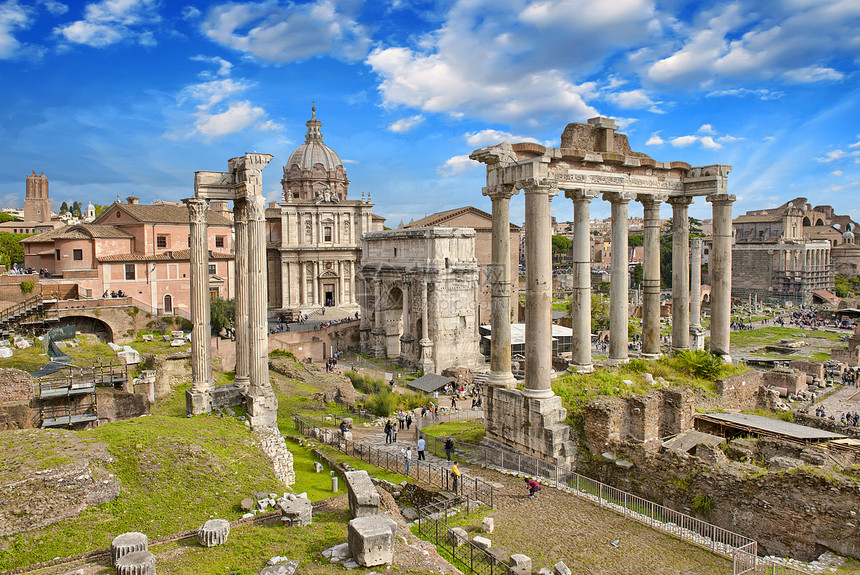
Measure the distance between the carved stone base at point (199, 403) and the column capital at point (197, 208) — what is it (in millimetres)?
4867

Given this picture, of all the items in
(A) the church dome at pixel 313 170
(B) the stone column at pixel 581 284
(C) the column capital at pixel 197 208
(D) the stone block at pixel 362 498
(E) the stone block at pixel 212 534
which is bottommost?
(E) the stone block at pixel 212 534

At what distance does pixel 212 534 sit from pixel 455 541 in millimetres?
4091

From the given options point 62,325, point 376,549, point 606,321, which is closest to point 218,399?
point 376,549

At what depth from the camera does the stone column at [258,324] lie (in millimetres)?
15711

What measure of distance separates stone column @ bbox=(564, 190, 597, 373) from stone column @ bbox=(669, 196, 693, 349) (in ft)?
11.8

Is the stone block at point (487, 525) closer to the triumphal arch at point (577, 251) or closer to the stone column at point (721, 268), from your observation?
the triumphal arch at point (577, 251)

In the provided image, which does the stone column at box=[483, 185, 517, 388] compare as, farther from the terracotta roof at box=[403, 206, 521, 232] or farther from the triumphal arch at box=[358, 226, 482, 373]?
the terracotta roof at box=[403, 206, 521, 232]

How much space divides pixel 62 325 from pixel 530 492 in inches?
1133

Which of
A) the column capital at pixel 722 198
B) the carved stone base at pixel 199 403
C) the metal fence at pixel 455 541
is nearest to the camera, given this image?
the metal fence at pixel 455 541

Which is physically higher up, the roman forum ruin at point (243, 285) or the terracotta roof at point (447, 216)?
the terracotta roof at point (447, 216)

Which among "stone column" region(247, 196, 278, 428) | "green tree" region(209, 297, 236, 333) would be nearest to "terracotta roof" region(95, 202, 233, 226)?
"green tree" region(209, 297, 236, 333)

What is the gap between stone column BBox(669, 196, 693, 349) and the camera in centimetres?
1877

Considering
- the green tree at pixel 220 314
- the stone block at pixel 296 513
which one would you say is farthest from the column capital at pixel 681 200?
the green tree at pixel 220 314

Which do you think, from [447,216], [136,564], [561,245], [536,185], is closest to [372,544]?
[136,564]
